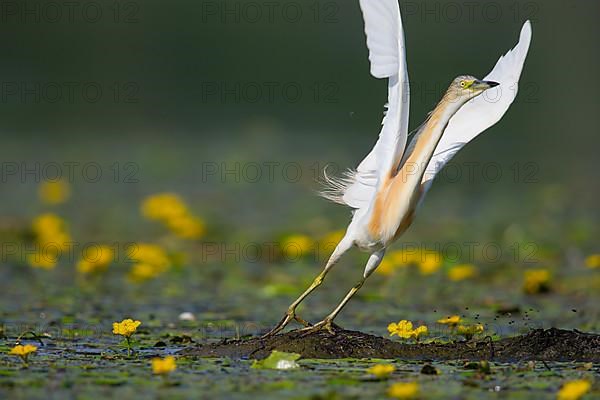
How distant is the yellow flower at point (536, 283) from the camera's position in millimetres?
9344

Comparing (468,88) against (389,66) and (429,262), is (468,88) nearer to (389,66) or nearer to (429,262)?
(389,66)

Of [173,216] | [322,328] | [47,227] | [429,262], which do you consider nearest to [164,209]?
[173,216]

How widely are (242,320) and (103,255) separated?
2031mm

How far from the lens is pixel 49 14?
2170 centimetres

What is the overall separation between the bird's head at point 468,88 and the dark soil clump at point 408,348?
4.97 feet

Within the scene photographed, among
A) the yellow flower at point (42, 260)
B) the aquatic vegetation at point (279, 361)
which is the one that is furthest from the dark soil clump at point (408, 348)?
the yellow flower at point (42, 260)

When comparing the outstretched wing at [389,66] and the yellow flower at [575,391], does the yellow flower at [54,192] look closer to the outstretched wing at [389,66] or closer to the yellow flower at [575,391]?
the outstretched wing at [389,66]

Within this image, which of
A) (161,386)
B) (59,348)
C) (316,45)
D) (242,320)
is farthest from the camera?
(316,45)

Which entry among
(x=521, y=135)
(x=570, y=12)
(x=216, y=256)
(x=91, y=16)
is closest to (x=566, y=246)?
(x=216, y=256)

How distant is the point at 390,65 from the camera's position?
625 cm

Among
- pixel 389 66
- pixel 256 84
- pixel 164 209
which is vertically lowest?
pixel 164 209

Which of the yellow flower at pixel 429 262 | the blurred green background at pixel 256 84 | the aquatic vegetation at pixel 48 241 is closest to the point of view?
the yellow flower at pixel 429 262

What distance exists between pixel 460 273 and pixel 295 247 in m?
1.81

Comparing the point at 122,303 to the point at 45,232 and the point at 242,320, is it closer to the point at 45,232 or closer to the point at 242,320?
the point at 242,320
